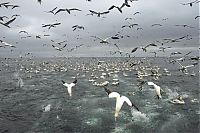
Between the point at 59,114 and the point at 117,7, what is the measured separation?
33051 millimetres

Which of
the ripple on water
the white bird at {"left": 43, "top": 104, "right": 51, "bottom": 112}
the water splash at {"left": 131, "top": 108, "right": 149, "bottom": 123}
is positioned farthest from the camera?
the white bird at {"left": 43, "top": 104, "right": 51, "bottom": 112}

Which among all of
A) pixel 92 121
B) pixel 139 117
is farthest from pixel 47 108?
pixel 139 117

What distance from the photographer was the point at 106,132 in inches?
1420

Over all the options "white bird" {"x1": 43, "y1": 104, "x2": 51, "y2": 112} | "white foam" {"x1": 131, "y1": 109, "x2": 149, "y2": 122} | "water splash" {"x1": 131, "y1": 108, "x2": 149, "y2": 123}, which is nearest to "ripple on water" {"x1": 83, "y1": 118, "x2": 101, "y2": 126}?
"water splash" {"x1": 131, "y1": 108, "x2": 149, "y2": 123}

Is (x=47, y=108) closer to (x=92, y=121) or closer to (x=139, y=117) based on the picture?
(x=92, y=121)

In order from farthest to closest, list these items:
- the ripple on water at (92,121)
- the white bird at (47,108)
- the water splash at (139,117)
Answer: the white bird at (47,108)
the water splash at (139,117)
the ripple on water at (92,121)

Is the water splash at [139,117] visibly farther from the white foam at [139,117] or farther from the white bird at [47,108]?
the white bird at [47,108]

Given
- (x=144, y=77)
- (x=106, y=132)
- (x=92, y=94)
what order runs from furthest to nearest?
(x=144, y=77) → (x=92, y=94) → (x=106, y=132)

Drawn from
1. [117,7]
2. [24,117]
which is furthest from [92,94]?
[117,7]

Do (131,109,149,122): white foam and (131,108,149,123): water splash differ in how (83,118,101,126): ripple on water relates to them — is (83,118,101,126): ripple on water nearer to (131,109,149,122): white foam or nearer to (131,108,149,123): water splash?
(131,108,149,123): water splash

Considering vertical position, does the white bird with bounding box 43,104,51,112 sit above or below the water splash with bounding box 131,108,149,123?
above

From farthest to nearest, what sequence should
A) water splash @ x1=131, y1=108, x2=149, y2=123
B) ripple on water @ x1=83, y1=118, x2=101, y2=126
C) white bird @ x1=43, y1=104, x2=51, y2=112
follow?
white bird @ x1=43, y1=104, x2=51, y2=112 < water splash @ x1=131, y1=108, x2=149, y2=123 < ripple on water @ x1=83, y1=118, x2=101, y2=126

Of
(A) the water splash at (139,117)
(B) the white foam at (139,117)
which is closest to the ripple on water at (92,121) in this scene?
(A) the water splash at (139,117)

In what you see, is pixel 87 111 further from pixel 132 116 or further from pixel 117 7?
pixel 117 7
